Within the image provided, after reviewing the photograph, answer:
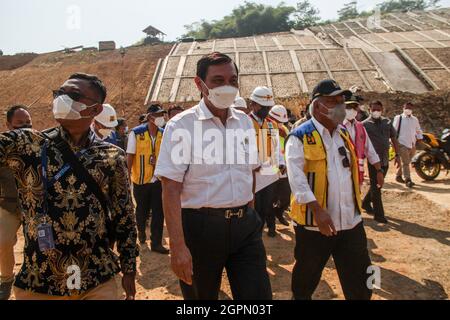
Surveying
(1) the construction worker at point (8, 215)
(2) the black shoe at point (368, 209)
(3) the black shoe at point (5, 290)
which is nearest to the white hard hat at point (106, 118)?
(1) the construction worker at point (8, 215)

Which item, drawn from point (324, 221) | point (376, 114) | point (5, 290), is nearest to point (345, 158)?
point (324, 221)

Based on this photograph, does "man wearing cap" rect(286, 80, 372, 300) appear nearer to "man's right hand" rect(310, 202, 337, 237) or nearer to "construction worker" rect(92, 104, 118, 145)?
"man's right hand" rect(310, 202, 337, 237)

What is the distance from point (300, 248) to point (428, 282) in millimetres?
2081

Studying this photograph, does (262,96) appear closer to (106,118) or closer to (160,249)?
(106,118)

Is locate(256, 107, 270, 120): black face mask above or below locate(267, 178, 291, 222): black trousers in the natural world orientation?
above

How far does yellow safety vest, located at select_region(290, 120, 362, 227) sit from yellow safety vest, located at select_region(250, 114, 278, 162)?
6.21 ft

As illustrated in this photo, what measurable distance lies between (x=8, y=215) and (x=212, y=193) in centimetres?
240

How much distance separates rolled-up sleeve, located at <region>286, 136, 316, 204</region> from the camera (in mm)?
2957

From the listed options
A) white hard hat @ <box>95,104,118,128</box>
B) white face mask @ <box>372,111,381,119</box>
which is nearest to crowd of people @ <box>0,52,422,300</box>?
white hard hat @ <box>95,104,118,128</box>

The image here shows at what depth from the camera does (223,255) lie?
242cm

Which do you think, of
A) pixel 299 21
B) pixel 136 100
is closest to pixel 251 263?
pixel 136 100

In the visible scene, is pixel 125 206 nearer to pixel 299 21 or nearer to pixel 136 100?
pixel 136 100

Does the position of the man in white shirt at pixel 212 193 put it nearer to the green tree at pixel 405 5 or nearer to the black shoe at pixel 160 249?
the black shoe at pixel 160 249

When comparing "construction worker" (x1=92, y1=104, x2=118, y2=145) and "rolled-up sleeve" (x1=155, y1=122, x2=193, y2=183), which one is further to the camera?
"construction worker" (x1=92, y1=104, x2=118, y2=145)
